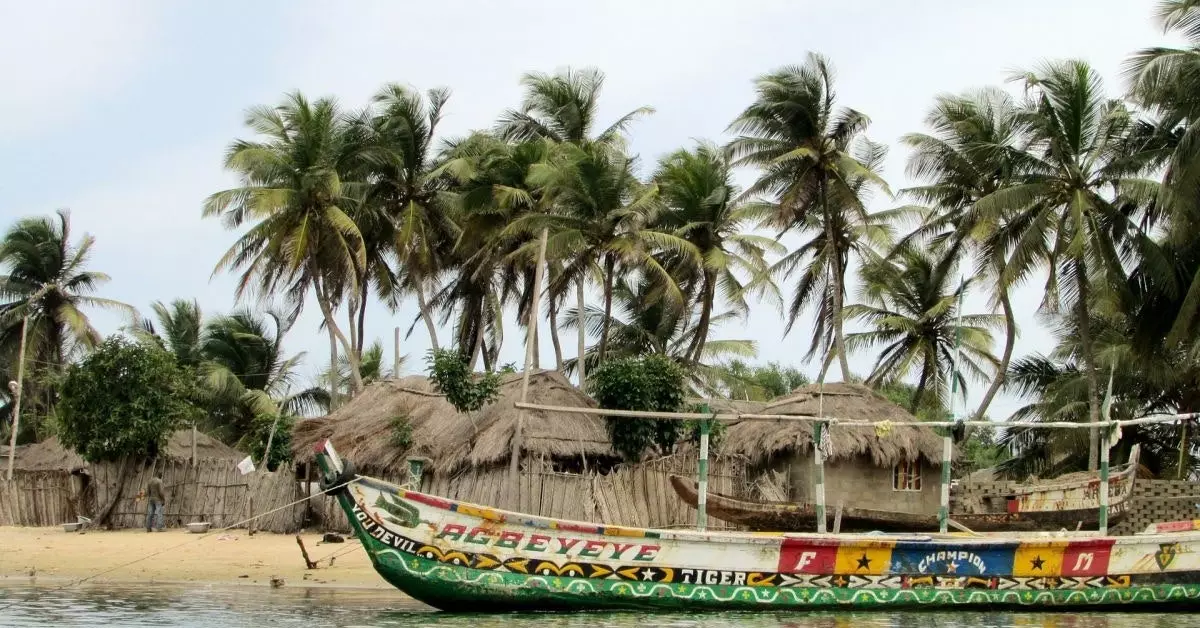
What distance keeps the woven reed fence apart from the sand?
524mm

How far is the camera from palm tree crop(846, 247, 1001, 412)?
28984 mm

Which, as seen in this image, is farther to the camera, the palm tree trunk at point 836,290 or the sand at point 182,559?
the palm tree trunk at point 836,290

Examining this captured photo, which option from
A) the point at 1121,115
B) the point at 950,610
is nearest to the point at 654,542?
the point at 950,610

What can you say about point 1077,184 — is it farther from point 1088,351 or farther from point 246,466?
point 246,466

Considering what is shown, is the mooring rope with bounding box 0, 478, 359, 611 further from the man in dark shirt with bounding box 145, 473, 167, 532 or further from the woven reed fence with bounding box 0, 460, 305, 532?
the man in dark shirt with bounding box 145, 473, 167, 532

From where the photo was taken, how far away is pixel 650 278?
27.0 metres

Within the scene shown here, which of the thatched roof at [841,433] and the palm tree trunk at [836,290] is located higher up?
the palm tree trunk at [836,290]

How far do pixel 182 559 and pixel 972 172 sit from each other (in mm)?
16102

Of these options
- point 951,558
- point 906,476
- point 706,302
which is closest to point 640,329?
point 706,302

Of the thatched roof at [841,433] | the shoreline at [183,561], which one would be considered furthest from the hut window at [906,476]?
the shoreline at [183,561]

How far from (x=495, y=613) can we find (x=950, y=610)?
4643mm

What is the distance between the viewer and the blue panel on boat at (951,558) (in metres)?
12.7

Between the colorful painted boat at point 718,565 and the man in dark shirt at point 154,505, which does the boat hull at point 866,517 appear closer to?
the colorful painted boat at point 718,565

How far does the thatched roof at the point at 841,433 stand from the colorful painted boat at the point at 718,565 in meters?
7.99
